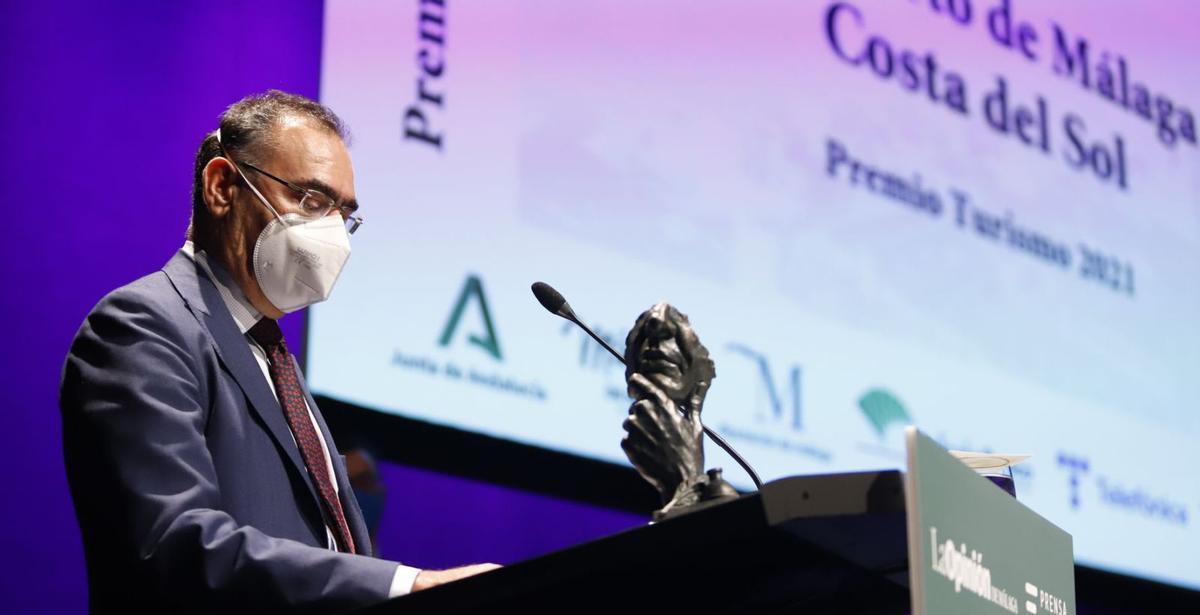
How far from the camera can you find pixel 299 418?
6.84 feet

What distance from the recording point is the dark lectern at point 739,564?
125cm

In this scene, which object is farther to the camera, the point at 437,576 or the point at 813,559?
the point at 437,576

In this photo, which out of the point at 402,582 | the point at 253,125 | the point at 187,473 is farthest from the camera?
the point at 253,125

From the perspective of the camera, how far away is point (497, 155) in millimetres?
3451

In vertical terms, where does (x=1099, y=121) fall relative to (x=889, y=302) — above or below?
above

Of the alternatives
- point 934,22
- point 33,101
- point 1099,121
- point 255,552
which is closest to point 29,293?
point 33,101

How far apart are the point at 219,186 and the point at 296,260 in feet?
0.58

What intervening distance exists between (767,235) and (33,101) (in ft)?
5.88

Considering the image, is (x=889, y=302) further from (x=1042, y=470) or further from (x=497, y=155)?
(x=497, y=155)

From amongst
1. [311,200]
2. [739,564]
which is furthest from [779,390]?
[739,564]

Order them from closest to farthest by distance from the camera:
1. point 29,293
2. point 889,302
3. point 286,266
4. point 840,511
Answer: point 840,511 < point 286,266 < point 29,293 < point 889,302

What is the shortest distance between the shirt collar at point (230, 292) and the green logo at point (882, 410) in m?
2.17

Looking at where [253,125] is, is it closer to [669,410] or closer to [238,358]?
[238,358]

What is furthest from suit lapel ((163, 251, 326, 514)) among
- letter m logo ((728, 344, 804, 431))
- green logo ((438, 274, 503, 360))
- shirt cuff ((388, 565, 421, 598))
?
letter m logo ((728, 344, 804, 431))
